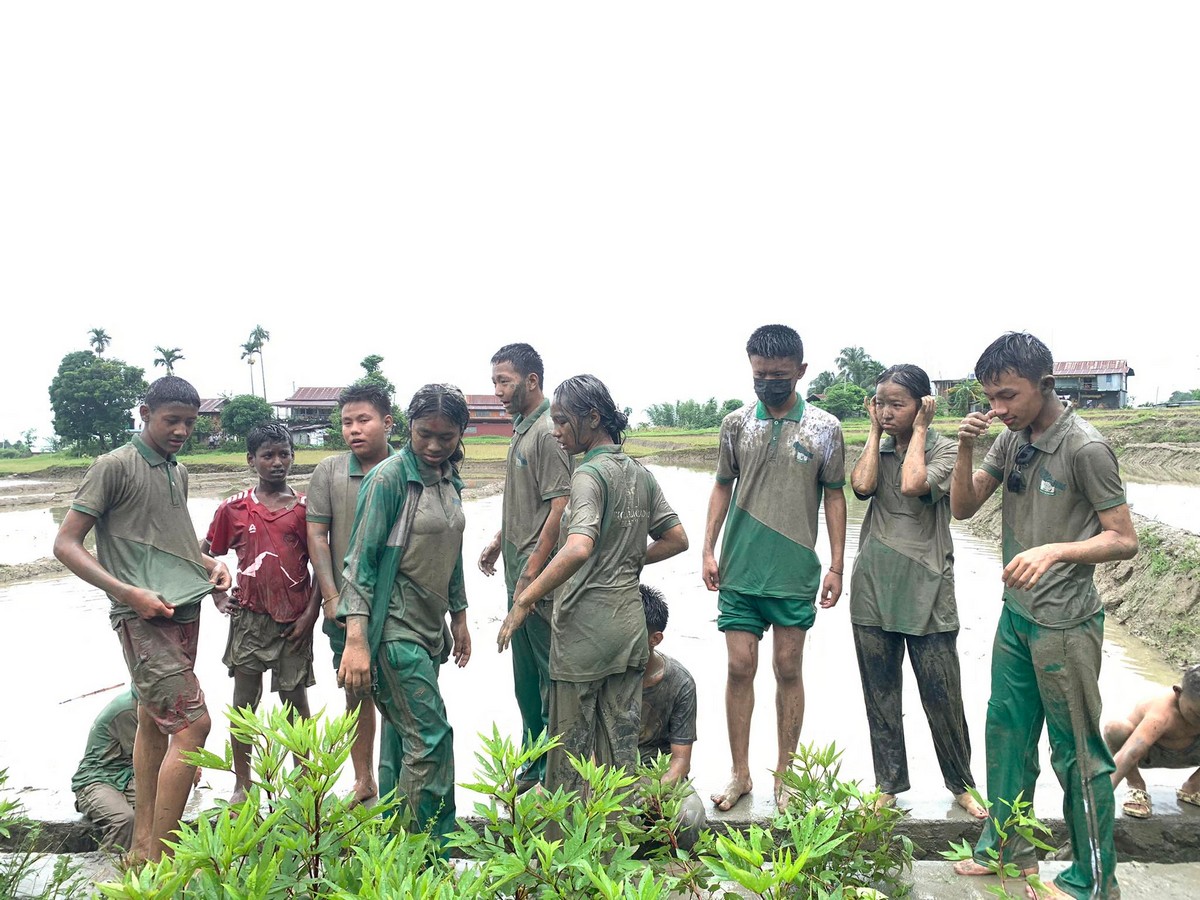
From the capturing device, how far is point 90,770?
151 inches

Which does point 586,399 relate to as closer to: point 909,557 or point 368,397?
point 368,397

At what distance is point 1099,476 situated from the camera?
291cm

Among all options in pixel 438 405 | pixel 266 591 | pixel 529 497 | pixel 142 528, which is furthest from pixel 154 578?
pixel 529 497

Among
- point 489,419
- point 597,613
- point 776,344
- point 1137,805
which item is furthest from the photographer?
point 489,419

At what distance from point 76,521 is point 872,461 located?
3395mm

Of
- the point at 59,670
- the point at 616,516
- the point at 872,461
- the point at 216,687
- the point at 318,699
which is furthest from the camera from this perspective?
the point at 59,670

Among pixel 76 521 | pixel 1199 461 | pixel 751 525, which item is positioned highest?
pixel 76 521

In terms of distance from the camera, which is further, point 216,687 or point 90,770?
point 216,687

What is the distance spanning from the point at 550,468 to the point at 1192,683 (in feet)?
9.35

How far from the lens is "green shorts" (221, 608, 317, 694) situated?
406cm

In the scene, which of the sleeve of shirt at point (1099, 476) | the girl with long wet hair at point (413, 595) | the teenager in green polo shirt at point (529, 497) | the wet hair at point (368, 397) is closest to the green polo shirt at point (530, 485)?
the teenager in green polo shirt at point (529, 497)

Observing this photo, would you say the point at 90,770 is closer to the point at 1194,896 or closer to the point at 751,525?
the point at 751,525

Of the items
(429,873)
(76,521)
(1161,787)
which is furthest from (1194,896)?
(76,521)

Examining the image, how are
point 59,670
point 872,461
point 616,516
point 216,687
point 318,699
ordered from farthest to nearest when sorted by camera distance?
point 59,670, point 216,687, point 318,699, point 872,461, point 616,516
